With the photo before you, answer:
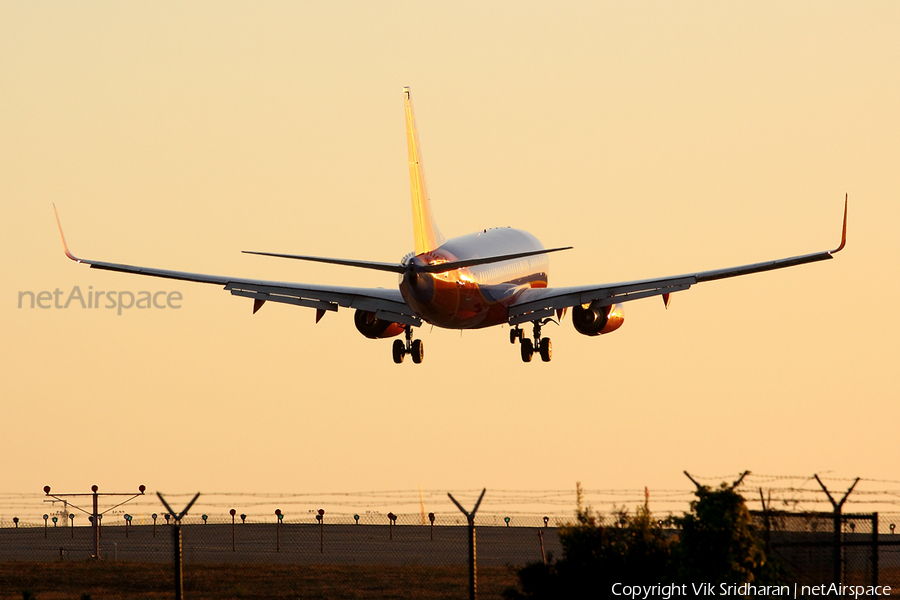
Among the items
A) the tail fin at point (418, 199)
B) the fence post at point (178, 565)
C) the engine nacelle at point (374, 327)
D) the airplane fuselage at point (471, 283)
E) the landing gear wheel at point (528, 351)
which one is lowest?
the fence post at point (178, 565)

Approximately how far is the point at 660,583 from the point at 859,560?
8178mm

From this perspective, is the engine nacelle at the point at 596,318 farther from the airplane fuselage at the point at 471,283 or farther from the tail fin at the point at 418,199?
the tail fin at the point at 418,199

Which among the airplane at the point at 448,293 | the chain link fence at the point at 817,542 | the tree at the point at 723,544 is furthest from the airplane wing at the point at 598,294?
the tree at the point at 723,544

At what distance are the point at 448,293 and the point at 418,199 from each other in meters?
4.91

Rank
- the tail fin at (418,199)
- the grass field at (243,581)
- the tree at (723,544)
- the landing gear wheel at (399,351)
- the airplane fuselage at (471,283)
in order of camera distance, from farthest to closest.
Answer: the landing gear wheel at (399,351), the tail fin at (418,199), the airplane fuselage at (471,283), the grass field at (243,581), the tree at (723,544)

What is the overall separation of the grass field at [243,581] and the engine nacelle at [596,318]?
19591mm

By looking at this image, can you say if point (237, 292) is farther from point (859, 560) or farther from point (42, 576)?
point (859, 560)

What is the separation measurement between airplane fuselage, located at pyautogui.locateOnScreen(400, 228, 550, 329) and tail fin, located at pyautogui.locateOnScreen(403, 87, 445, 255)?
74cm

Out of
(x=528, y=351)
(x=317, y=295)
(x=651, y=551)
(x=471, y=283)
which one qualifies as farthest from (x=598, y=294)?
(x=651, y=551)

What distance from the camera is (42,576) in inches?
1650

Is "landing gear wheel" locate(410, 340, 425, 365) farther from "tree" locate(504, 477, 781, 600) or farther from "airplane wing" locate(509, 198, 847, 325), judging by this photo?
"tree" locate(504, 477, 781, 600)

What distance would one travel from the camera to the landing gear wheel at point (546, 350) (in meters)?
59.2

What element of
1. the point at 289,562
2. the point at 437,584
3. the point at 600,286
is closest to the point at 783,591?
the point at 437,584

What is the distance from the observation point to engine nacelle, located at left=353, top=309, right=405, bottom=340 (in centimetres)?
6225
